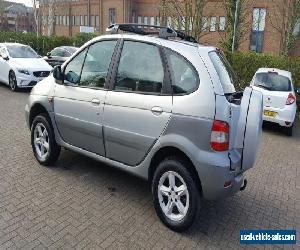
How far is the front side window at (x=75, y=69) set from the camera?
173 inches

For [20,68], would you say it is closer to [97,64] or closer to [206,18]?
[97,64]

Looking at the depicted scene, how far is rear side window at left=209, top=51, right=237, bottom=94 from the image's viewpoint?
3.36m

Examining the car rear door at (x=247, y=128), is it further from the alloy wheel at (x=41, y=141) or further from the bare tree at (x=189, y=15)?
the bare tree at (x=189, y=15)

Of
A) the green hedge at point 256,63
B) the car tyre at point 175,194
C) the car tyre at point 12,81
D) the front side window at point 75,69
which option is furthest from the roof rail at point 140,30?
the car tyre at point 12,81

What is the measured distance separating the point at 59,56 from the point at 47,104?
13246mm

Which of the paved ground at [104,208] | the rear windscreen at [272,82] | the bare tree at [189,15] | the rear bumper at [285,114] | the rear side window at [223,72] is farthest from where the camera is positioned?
the bare tree at [189,15]

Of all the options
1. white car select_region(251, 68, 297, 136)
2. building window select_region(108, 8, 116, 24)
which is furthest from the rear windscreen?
building window select_region(108, 8, 116, 24)

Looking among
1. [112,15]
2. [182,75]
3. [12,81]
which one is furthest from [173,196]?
[112,15]

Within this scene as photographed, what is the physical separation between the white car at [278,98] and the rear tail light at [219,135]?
17.4 ft

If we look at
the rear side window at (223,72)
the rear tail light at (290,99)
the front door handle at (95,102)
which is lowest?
the rear tail light at (290,99)

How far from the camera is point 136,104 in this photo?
3574mm

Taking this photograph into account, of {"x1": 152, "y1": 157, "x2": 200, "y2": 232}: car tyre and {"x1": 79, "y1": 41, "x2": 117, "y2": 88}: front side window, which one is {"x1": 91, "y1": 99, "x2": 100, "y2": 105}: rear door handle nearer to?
{"x1": 79, "y1": 41, "x2": 117, "y2": 88}: front side window

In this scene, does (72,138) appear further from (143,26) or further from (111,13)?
(111,13)

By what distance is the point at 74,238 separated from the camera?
3.20 metres
